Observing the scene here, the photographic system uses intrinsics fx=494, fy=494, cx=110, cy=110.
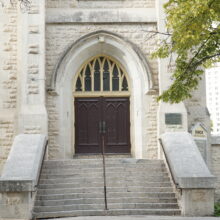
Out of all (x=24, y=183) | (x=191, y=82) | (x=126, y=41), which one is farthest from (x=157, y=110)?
(x=24, y=183)

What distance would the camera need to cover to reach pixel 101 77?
1648 centimetres

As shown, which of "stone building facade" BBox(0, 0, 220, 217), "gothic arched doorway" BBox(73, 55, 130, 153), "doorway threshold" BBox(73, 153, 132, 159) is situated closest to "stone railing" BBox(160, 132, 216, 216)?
"stone building facade" BBox(0, 0, 220, 217)

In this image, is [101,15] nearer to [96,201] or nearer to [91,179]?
[91,179]

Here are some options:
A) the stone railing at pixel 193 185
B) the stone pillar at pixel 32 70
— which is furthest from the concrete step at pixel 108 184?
the stone pillar at pixel 32 70

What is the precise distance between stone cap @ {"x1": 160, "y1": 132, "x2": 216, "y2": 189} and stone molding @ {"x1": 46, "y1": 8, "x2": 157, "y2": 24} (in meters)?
4.06

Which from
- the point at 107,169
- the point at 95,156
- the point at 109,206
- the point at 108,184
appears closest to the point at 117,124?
the point at 95,156

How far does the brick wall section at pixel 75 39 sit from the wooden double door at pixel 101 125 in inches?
40.7

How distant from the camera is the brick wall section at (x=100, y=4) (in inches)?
637

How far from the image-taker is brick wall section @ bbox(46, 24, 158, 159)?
15.6m

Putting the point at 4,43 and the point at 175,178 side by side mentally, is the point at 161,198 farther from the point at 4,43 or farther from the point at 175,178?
the point at 4,43

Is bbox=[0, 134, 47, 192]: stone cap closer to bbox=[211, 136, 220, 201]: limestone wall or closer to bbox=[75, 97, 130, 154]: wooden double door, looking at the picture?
bbox=[75, 97, 130, 154]: wooden double door

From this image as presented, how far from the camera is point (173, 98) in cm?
1190

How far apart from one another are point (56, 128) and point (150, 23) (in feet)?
15.0

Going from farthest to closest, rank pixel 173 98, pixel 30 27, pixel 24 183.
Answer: pixel 30 27 < pixel 173 98 < pixel 24 183
